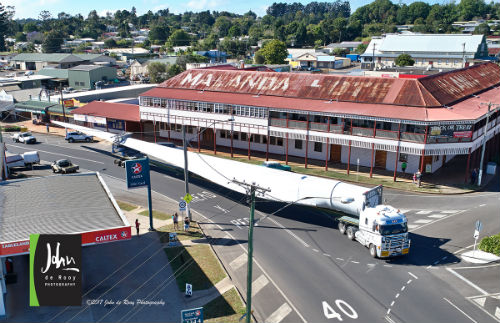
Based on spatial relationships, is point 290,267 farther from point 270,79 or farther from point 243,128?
point 270,79

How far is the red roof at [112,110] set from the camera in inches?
2621

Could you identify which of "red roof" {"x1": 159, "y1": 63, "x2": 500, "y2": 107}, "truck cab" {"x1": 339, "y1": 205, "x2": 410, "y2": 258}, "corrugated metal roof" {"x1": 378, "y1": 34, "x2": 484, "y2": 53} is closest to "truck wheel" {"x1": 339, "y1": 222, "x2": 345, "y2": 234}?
"truck cab" {"x1": 339, "y1": 205, "x2": 410, "y2": 258}

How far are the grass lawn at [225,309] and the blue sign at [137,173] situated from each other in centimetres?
1303

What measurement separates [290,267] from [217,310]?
6.66m

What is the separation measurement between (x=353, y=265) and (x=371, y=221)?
3260mm

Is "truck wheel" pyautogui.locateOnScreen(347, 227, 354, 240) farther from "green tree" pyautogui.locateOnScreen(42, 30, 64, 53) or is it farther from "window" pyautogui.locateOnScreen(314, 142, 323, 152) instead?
"green tree" pyautogui.locateOnScreen(42, 30, 64, 53)

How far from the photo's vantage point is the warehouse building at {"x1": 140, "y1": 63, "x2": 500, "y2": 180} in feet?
148

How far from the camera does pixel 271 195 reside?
36.3m

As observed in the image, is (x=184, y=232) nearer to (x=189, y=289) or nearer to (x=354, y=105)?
(x=189, y=289)

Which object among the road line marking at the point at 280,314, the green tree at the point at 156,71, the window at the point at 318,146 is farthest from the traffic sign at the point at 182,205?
the green tree at the point at 156,71

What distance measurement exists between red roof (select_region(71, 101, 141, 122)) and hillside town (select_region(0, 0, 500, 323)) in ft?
1.17

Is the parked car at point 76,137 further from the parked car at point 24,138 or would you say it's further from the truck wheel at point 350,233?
the truck wheel at point 350,233

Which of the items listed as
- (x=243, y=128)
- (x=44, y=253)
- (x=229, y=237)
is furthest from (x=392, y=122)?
(x=44, y=253)

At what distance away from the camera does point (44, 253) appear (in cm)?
1962
